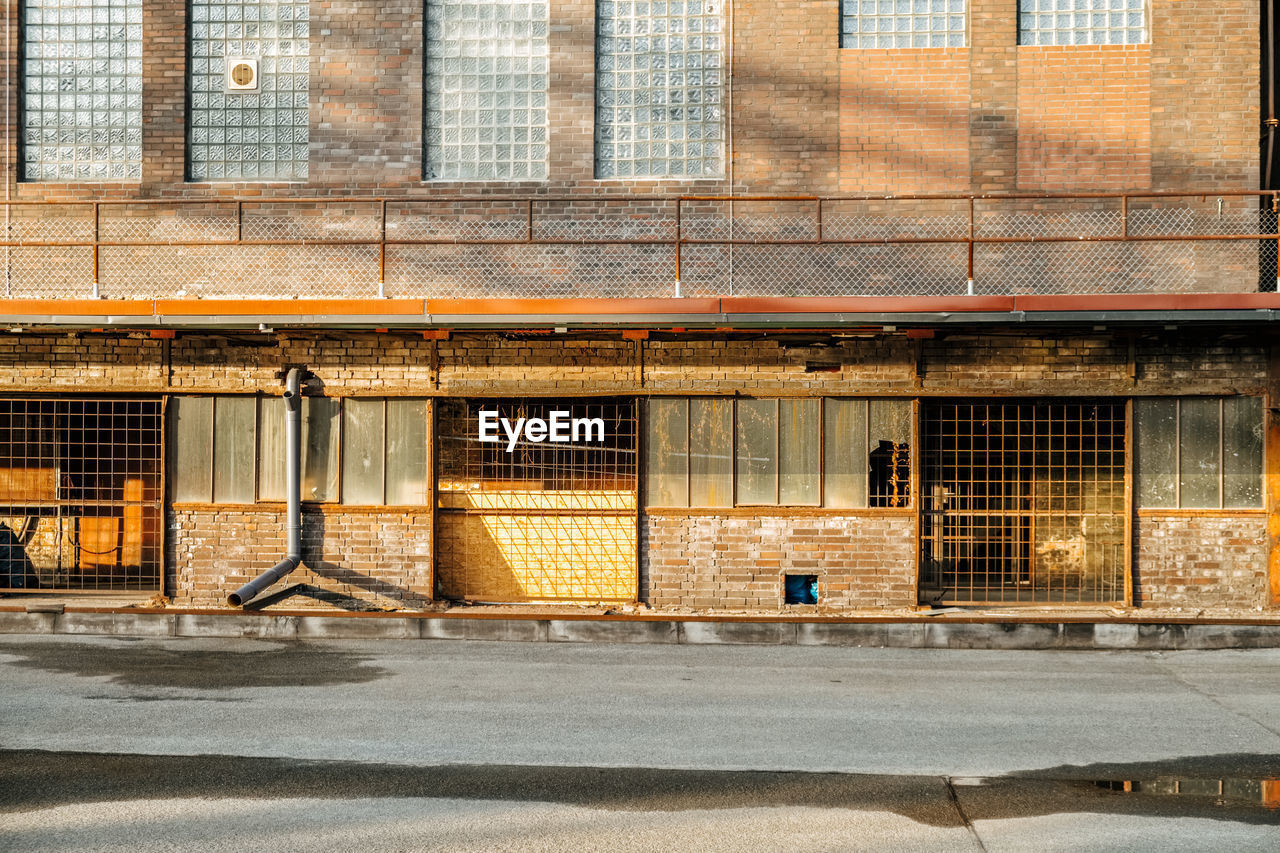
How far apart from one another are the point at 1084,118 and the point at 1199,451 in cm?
443

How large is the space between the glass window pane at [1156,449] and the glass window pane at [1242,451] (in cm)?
61

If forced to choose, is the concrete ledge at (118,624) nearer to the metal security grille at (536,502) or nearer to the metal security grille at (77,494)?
the metal security grille at (77,494)

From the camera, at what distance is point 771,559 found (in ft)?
42.5

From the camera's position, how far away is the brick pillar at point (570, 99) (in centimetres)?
1366

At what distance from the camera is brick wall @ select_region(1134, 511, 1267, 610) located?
12742mm

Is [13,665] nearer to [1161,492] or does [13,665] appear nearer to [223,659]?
[223,659]

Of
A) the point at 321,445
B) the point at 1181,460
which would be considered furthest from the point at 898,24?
the point at 321,445

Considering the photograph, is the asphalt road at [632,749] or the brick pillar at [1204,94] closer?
the asphalt road at [632,749]

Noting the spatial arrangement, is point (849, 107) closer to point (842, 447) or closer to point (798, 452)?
point (842, 447)

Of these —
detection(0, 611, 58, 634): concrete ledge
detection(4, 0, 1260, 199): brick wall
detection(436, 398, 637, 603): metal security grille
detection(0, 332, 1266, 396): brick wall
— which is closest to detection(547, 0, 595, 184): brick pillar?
detection(4, 0, 1260, 199): brick wall

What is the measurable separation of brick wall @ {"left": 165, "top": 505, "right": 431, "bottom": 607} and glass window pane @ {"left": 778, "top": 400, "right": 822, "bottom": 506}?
4549 millimetres

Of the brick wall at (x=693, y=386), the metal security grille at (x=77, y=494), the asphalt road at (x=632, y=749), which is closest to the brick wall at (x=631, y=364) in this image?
the brick wall at (x=693, y=386)

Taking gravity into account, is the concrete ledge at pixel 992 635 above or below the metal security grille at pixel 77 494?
below

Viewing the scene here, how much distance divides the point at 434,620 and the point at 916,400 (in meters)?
6.41
